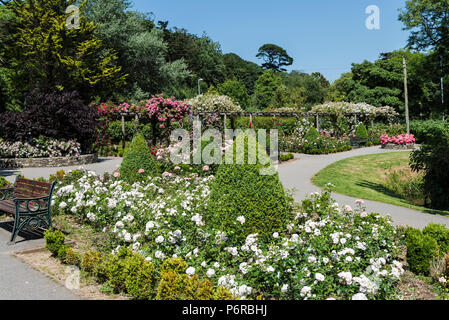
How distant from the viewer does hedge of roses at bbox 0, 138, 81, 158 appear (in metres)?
15.4

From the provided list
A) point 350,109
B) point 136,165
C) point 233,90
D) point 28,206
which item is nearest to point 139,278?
point 28,206

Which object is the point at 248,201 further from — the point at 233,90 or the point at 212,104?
the point at 233,90

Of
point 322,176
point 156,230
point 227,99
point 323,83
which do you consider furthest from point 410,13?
point 323,83

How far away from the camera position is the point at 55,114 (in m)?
16.1

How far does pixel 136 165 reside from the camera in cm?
900

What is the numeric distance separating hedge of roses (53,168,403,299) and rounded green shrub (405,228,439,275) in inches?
8.1

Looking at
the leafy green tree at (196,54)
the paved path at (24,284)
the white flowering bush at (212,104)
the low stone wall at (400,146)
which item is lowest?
the paved path at (24,284)

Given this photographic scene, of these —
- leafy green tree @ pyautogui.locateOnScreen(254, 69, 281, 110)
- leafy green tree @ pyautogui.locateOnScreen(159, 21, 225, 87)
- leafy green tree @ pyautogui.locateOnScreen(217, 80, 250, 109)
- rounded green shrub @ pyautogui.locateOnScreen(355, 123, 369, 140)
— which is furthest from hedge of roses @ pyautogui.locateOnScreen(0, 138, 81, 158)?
leafy green tree @ pyautogui.locateOnScreen(254, 69, 281, 110)

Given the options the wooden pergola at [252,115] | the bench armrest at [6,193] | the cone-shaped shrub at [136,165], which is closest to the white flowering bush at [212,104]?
the wooden pergola at [252,115]

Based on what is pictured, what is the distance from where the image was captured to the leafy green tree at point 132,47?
3038 centimetres

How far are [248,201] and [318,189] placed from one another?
230 inches

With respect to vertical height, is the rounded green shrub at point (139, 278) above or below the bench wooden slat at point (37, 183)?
below

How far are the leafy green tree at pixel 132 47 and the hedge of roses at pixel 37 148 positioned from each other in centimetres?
1596

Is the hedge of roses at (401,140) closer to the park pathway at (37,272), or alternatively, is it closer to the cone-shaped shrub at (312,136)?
the cone-shaped shrub at (312,136)
